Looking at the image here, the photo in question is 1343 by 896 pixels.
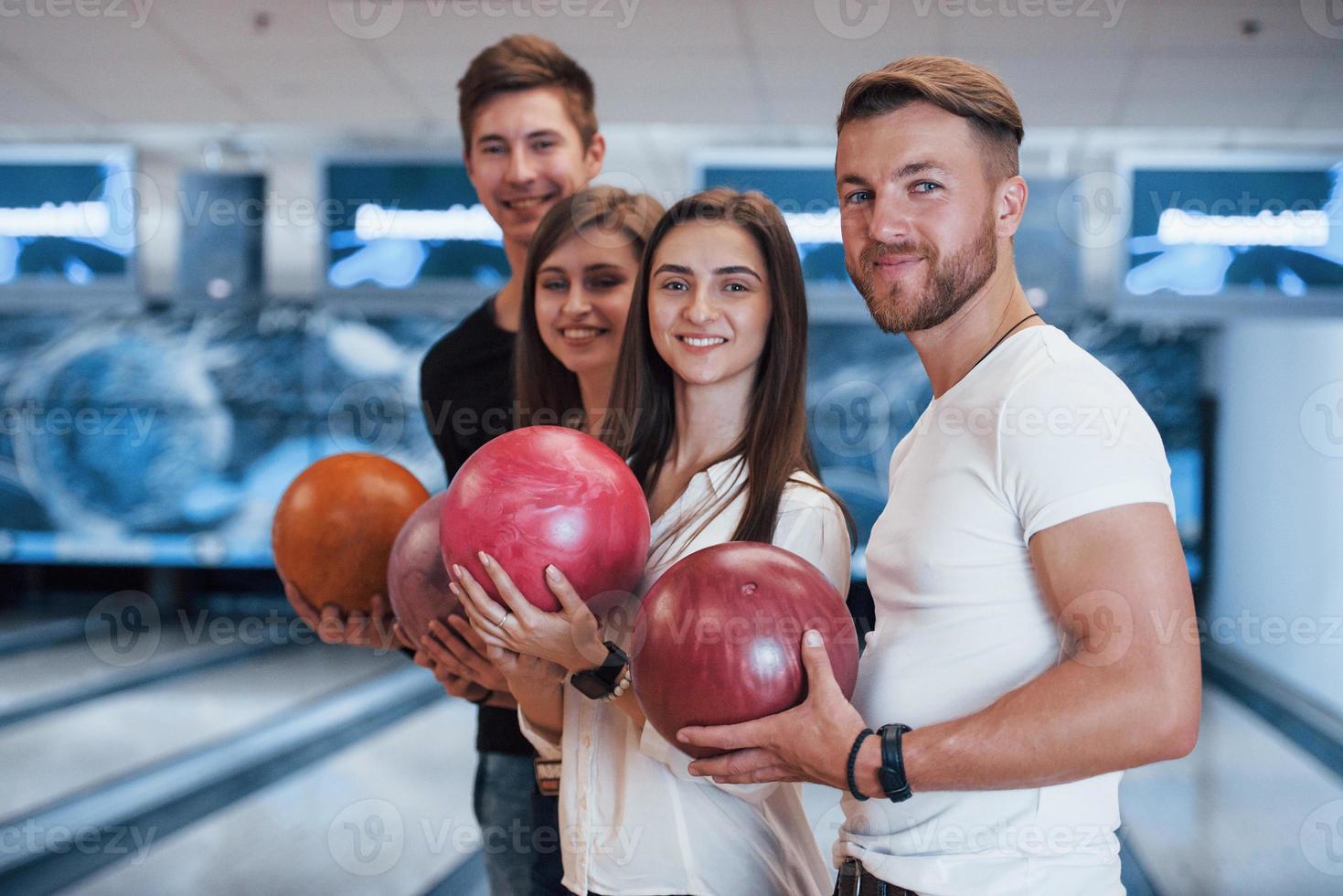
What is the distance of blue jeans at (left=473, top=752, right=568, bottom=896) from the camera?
1482mm

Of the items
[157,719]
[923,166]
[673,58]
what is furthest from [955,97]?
[157,719]

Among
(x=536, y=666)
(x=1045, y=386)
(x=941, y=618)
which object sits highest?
(x=1045, y=386)

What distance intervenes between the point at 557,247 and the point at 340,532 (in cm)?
49

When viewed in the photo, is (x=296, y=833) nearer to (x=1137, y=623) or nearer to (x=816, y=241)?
(x=816, y=241)

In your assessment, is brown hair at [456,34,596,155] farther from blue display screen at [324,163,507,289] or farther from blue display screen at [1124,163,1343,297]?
blue display screen at [1124,163,1343,297]

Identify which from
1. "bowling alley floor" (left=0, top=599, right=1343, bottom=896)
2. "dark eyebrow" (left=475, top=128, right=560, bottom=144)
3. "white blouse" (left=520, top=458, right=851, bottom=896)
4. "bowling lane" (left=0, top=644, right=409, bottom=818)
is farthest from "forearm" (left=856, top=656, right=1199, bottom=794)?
"bowling lane" (left=0, top=644, right=409, bottom=818)

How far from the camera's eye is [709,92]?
12.8 feet

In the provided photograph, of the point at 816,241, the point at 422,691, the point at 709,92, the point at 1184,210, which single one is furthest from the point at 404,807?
the point at 1184,210

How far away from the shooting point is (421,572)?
1322 mm

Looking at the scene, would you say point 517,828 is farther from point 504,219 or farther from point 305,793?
point 305,793

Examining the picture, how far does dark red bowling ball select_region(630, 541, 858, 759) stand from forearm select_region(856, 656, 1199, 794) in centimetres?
11

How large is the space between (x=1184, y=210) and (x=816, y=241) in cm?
122

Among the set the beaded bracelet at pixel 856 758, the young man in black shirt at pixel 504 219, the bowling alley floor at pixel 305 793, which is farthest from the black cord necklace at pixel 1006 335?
the bowling alley floor at pixel 305 793

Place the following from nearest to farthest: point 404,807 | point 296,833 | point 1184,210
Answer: point 296,833
point 404,807
point 1184,210
